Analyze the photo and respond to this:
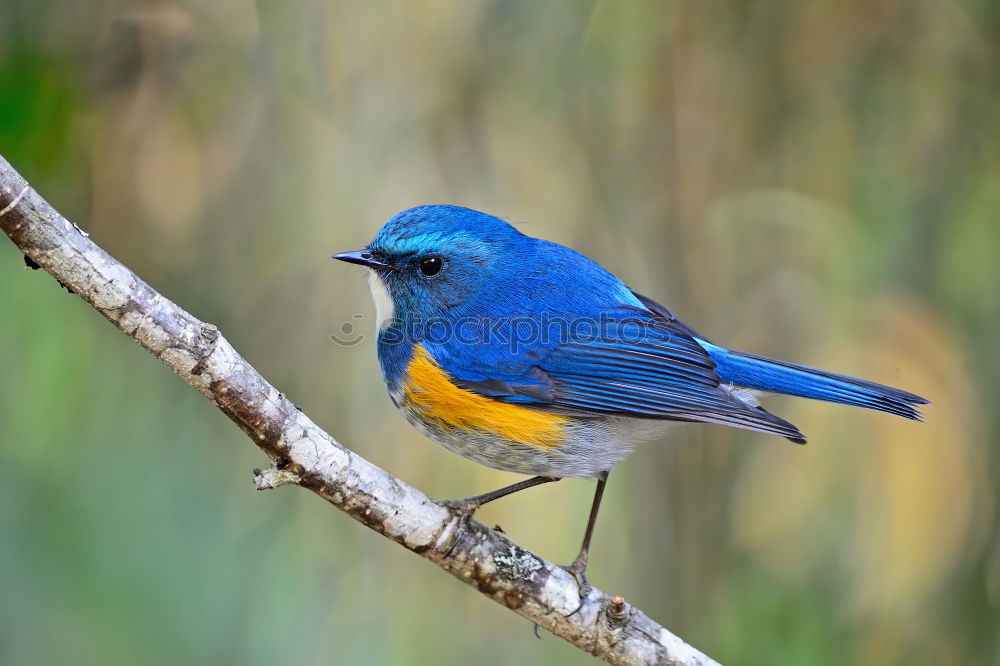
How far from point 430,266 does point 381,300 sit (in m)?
0.20

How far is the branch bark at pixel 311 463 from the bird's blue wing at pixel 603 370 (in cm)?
50

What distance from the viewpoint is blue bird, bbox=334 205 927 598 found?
9.79 feet

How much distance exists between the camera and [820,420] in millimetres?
4035

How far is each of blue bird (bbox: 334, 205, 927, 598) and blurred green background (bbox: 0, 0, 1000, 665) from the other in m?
0.63

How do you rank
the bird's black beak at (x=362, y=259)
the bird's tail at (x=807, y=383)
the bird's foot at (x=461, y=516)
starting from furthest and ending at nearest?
1. the bird's black beak at (x=362, y=259)
2. the bird's tail at (x=807, y=383)
3. the bird's foot at (x=461, y=516)

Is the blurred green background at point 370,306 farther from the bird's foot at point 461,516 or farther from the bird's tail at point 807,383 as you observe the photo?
the bird's foot at point 461,516

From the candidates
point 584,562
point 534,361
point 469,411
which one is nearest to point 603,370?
point 534,361

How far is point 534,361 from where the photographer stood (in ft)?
10.4

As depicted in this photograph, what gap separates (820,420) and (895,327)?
1.49 ft

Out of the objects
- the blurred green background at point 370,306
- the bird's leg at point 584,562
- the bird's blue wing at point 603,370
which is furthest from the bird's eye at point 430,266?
the bird's leg at point 584,562

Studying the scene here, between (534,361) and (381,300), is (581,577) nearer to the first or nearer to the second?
Answer: (534,361)

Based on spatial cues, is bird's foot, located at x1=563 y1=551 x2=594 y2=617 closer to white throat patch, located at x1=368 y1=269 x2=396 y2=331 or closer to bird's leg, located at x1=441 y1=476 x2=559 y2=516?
bird's leg, located at x1=441 y1=476 x2=559 y2=516

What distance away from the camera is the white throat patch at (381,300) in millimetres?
3271

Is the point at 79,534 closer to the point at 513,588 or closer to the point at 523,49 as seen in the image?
the point at 513,588
